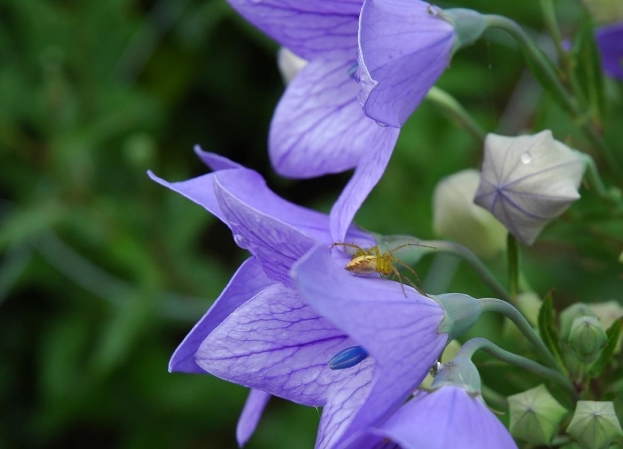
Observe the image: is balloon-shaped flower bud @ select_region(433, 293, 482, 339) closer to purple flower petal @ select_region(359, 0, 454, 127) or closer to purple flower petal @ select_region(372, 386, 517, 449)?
purple flower petal @ select_region(372, 386, 517, 449)

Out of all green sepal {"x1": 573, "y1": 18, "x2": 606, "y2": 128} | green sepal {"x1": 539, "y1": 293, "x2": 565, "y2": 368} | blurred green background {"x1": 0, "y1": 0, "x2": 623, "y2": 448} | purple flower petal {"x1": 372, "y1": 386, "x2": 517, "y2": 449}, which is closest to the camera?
purple flower petal {"x1": 372, "y1": 386, "x2": 517, "y2": 449}

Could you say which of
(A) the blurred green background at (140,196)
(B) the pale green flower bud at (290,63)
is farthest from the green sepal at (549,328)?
(A) the blurred green background at (140,196)

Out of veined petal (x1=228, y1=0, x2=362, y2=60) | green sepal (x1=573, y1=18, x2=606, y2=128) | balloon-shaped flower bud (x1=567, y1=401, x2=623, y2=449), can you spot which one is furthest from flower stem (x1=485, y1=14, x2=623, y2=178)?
balloon-shaped flower bud (x1=567, y1=401, x2=623, y2=449)

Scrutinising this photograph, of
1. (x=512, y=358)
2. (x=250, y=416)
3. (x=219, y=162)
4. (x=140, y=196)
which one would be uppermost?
(x=219, y=162)

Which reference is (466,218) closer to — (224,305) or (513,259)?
(513,259)

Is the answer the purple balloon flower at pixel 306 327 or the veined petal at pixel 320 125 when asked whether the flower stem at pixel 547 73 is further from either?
the purple balloon flower at pixel 306 327

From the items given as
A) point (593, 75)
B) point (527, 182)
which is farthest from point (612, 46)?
point (527, 182)
